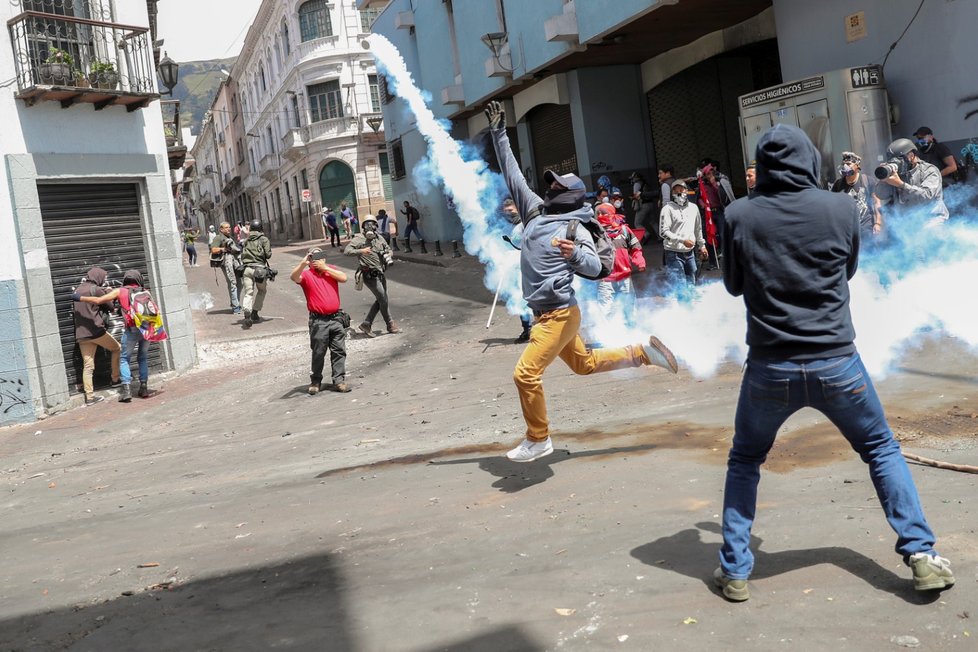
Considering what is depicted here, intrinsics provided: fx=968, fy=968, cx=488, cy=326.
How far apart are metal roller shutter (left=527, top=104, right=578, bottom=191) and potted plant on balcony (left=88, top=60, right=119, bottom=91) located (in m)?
11.1

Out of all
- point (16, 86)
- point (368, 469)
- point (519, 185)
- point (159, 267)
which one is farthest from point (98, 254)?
point (519, 185)

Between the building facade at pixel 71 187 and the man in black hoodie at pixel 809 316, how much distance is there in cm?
1114

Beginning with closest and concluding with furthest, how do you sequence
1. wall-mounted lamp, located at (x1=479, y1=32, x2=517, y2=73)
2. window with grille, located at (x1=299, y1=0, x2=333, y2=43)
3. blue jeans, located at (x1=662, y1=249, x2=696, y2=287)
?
1. blue jeans, located at (x1=662, y1=249, x2=696, y2=287)
2. wall-mounted lamp, located at (x1=479, y1=32, x2=517, y2=73)
3. window with grille, located at (x1=299, y1=0, x2=333, y2=43)

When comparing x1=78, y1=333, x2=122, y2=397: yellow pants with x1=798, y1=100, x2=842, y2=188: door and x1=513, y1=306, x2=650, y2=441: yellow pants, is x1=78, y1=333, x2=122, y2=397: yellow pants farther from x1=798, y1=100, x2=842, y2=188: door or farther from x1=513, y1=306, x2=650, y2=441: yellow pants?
x1=798, y1=100, x2=842, y2=188: door

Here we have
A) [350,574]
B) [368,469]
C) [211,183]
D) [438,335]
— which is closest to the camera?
[350,574]

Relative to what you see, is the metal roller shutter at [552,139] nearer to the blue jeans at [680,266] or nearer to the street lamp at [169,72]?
the street lamp at [169,72]

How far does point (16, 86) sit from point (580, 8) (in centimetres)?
989

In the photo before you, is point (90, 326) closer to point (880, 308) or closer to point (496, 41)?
point (880, 308)

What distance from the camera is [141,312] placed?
12500 mm

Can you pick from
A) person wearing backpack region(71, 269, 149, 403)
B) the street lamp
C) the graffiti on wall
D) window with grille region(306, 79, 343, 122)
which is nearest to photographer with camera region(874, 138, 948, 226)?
person wearing backpack region(71, 269, 149, 403)

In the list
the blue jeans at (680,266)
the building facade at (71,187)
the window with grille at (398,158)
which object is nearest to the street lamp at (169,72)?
the building facade at (71,187)

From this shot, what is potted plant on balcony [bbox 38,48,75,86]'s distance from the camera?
41.7ft

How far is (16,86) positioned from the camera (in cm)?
1251

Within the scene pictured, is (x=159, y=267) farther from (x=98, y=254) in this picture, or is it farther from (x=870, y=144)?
(x=870, y=144)
